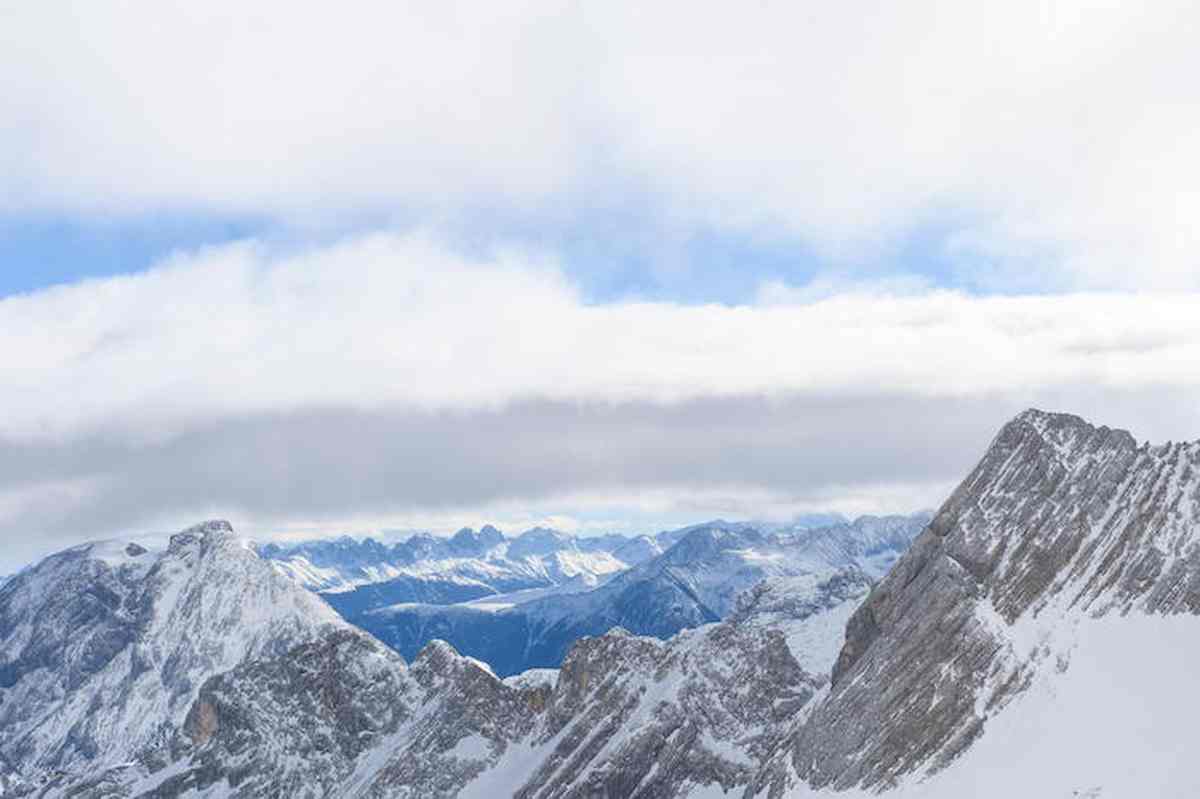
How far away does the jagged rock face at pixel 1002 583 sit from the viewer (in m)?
173

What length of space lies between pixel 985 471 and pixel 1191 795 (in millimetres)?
65072

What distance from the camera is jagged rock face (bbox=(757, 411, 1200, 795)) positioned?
172625 mm

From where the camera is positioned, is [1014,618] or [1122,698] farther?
[1014,618]

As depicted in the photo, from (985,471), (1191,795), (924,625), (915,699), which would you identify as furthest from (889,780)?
(985,471)

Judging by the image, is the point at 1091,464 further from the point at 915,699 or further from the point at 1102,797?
the point at 1102,797

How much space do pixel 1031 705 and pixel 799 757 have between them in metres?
36.1

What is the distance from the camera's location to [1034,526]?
18762 centimetres

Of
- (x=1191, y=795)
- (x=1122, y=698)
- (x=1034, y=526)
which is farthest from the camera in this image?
(x=1034, y=526)

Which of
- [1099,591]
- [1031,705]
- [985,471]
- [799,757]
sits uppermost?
[985,471]

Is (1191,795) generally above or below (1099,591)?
below

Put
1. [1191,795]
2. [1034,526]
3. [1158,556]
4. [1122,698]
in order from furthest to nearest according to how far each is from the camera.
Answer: [1034,526] → [1158,556] → [1122,698] → [1191,795]

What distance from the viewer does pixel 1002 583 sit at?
18488 centimetres

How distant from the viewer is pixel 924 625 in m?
184

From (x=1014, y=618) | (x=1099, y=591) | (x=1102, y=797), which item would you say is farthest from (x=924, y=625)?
(x=1102, y=797)
